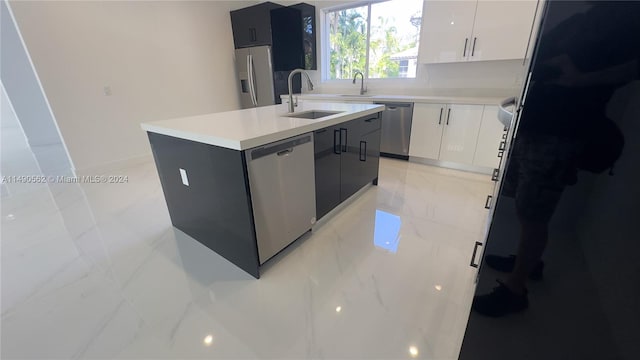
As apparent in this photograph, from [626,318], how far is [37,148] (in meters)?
7.08

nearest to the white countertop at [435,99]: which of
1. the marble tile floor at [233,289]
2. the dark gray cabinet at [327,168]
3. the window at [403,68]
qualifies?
the window at [403,68]

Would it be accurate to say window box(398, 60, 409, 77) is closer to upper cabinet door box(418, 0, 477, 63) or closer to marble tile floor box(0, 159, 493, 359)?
upper cabinet door box(418, 0, 477, 63)

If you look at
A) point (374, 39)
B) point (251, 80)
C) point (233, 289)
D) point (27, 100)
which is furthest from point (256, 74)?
point (27, 100)

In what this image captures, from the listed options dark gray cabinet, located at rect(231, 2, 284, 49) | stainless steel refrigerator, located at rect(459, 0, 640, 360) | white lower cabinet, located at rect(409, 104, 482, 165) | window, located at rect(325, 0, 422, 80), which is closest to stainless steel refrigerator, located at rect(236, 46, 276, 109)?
dark gray cabinet, located at rect(231, 2, 284, 49)

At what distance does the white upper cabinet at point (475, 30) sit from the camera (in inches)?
101

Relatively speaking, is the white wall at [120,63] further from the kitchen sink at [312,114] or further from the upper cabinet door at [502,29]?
the upper cabinet door at [502,29]

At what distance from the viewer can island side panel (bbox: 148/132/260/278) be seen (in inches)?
52.8

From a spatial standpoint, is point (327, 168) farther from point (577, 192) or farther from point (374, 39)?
point (374, 39)

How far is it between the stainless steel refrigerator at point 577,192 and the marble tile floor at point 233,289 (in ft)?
1.75

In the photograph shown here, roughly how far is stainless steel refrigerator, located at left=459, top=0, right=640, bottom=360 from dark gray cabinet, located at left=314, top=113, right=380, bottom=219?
3.91 ft

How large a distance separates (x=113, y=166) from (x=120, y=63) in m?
1.34

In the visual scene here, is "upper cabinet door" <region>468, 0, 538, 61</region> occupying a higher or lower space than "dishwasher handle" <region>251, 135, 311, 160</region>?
higher

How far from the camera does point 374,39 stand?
3.89m

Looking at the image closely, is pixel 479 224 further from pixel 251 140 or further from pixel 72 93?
pixel 72 93
